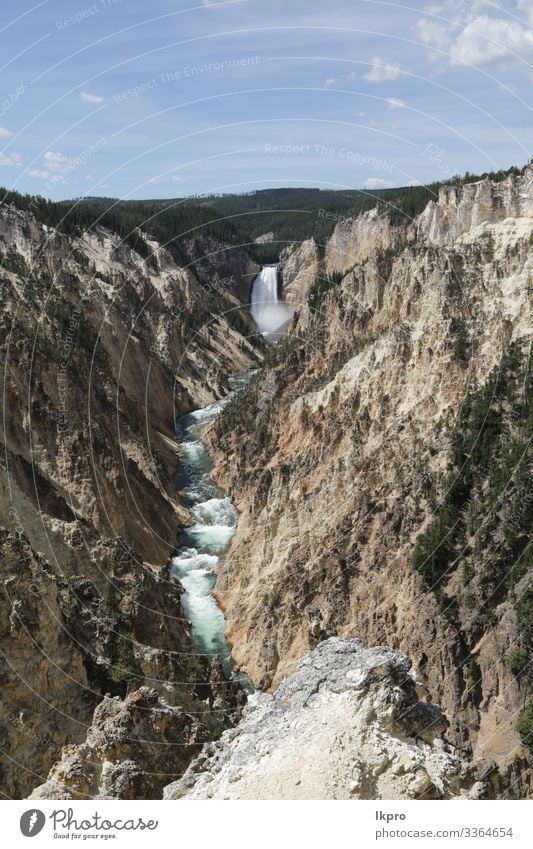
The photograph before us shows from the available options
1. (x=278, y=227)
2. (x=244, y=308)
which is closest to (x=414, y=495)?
(x=244, y=308)

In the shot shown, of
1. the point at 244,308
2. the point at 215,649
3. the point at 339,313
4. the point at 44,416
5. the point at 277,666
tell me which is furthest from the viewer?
the point at 244,308

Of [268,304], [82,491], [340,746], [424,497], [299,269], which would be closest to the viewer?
[340,746]

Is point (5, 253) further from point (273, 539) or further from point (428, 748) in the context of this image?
point (428, 748)

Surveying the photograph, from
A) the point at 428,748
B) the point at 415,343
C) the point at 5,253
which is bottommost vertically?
the point at 428,748
